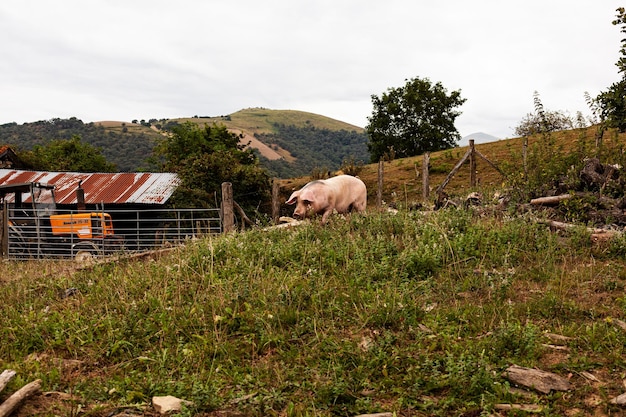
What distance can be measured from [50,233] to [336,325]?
13.5 m

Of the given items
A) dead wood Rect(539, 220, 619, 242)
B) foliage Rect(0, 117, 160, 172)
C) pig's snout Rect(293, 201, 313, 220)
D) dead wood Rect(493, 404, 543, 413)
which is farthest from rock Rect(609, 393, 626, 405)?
foliage Rect(0, 117, 160, 172)

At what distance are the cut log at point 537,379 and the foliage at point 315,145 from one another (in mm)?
Answer: 78874

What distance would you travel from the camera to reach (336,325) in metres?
5.19

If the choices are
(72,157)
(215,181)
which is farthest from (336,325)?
(72,157)

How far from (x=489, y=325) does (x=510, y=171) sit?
8215 mm

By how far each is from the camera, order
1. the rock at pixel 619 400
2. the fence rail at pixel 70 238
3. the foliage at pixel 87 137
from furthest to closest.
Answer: the foliage at pixel 87 137 < the fence rail at pixel 70 238 < the rock at pixel 619 400

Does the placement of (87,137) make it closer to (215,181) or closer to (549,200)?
(215,181)

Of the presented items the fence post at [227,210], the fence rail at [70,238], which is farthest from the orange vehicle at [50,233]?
the fence post at [227,210]

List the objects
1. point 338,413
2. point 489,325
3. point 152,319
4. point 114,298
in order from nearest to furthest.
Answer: point 338,413 < point 489,325 < point 152,319 < point 114,298

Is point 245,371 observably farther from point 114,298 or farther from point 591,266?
point 591,266

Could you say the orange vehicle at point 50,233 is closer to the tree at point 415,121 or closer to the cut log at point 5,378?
the cut log at point 5,378

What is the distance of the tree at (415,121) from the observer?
156 feet

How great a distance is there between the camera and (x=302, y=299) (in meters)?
5.72

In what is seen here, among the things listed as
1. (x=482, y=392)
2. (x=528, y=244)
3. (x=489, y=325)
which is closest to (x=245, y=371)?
(x=482, y=392)
